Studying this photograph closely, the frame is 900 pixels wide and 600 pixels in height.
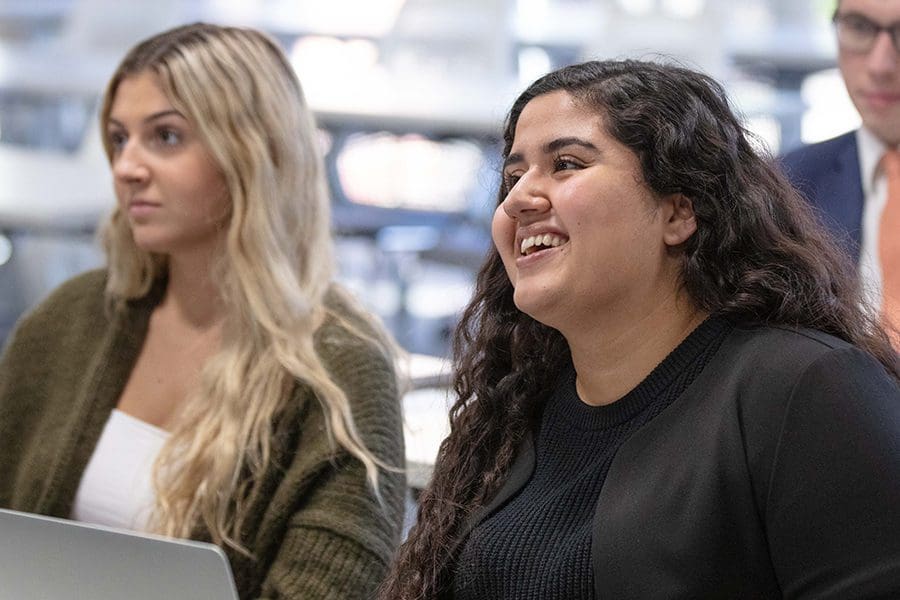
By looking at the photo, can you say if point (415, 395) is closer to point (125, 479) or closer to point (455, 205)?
point (125, 479)

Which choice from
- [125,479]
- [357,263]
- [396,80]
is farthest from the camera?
[357,263]

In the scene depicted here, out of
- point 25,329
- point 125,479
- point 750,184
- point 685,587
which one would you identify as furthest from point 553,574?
point 25,329

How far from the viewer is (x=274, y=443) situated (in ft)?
6.16

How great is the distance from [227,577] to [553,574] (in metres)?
0.34

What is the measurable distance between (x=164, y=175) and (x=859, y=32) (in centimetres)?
112

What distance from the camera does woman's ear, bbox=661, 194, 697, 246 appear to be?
1.41 meters

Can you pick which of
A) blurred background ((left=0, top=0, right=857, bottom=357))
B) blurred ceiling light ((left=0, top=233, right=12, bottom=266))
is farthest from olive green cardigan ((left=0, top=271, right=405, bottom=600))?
blurred ceiling light ((left=0, top=233, right=12, bottom=266))

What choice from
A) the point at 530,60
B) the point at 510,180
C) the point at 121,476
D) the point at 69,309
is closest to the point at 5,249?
the point at 530,60

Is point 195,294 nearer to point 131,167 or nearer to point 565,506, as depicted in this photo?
point 131,167

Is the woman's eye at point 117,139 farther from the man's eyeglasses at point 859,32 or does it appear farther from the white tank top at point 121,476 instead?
the man's eyeglasses at point 859,32

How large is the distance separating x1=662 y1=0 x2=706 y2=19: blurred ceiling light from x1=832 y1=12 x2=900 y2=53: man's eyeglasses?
1648mm

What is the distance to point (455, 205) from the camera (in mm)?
4426

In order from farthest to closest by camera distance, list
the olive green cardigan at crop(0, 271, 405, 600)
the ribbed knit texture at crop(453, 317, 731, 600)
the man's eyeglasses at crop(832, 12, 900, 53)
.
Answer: the man's eyeglasses at crop(832, 12, 900, 53) → the olive green cardigan at crop(0, 271, 405, 600) → the ribbed knit texture at crop(453, 317, 731, 600)

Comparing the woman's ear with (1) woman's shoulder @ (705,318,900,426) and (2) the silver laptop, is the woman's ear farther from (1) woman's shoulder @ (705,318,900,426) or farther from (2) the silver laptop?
(2) the silver laptop
